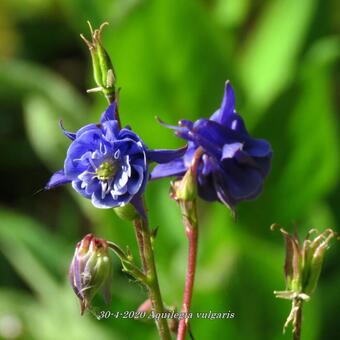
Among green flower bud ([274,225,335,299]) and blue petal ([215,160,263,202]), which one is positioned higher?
blue petal ([215,160,263,202])

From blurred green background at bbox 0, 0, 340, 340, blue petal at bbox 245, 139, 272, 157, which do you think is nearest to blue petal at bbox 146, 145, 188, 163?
blue petal at bbox 245, 139, 272, 157

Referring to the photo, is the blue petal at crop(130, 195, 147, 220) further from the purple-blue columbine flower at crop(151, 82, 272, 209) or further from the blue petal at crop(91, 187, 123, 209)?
the purple-blue columbine flower at crop(151, 82, 272, 209)

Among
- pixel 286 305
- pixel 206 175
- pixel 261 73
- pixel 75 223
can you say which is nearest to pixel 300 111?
pixel 261 73

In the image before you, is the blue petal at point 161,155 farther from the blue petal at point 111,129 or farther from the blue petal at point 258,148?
the blue petal at point 258,148

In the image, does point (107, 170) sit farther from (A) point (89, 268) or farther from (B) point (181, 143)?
(B) point (181, 143)

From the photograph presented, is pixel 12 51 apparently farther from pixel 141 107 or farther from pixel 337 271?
pixel 337 271

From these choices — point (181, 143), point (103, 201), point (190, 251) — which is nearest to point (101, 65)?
point (103, 201)
